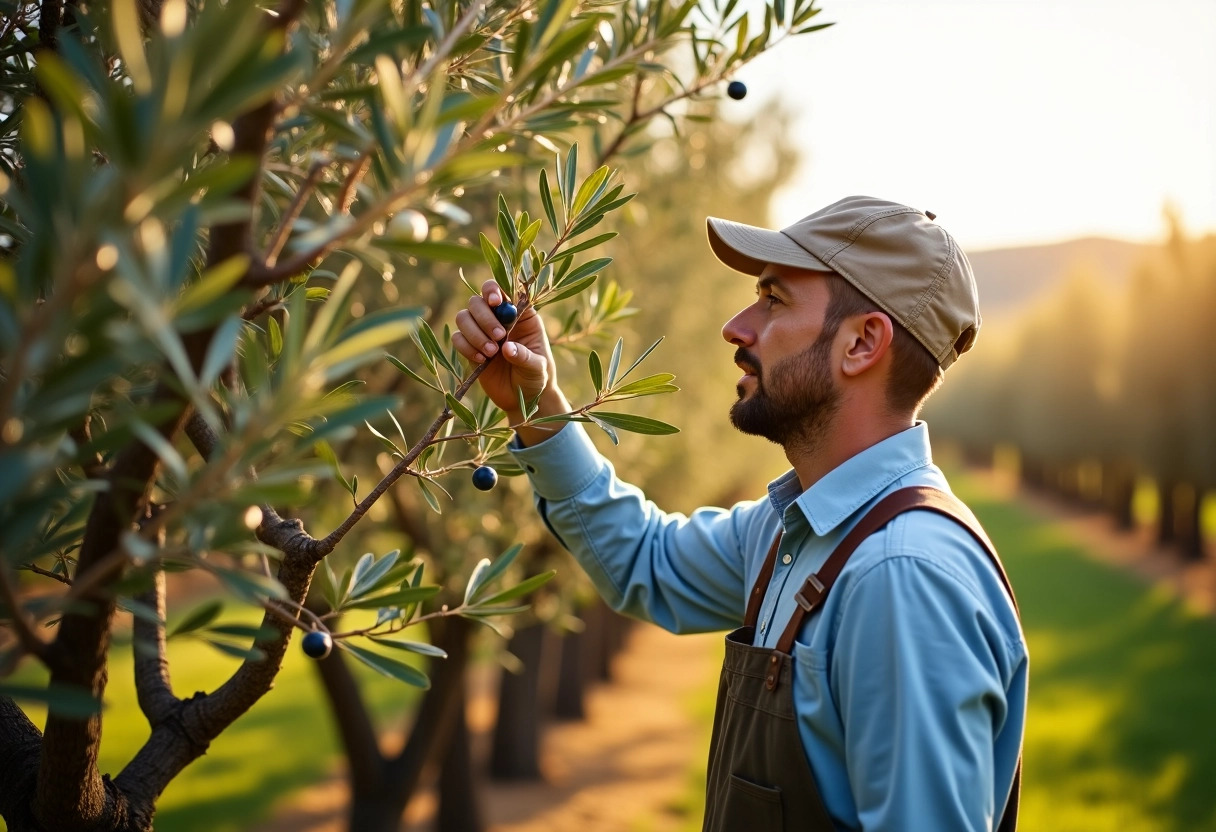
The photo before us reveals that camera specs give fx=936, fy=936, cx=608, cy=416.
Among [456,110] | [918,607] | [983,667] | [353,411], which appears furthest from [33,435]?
[983,667]

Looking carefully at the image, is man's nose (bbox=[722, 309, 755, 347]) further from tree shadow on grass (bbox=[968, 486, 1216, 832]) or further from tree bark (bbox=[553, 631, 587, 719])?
tree bark (bbox=[553, 631, 587, 719])

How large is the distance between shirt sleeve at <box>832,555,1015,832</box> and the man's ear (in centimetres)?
53

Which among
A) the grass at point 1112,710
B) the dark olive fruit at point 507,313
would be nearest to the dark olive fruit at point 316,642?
the dark olive fruit at point 507,313

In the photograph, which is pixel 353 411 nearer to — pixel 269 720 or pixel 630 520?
pixel 630 520

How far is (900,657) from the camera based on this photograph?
61.9 inches

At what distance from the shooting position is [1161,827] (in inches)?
383

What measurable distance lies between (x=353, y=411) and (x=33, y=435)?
0.29 metres

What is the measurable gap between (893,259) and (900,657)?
0.89 m

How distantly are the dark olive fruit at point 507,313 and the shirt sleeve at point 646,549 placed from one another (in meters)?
0.72

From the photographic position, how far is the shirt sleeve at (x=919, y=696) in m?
1.53

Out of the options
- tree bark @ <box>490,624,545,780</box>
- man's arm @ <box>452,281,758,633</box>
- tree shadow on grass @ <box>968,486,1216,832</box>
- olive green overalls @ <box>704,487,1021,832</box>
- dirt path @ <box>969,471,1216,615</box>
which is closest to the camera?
olive green overalls @ <box>704,487,1021,832</box>

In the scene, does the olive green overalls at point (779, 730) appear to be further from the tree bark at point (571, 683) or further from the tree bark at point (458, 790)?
the tree bark at point (571, 683)

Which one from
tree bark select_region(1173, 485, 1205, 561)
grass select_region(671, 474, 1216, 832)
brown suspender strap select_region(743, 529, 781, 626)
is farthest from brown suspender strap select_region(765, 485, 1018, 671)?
tree bark select_region(1173, 485, 1205, 561)

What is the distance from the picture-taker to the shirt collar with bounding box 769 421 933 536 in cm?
198
